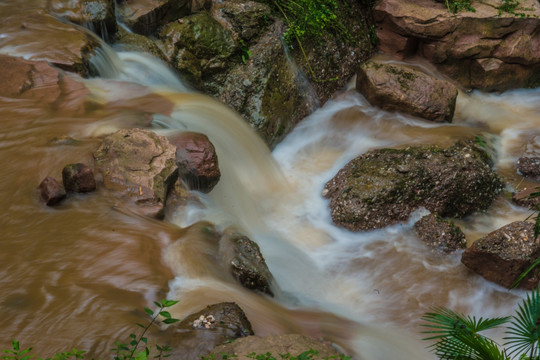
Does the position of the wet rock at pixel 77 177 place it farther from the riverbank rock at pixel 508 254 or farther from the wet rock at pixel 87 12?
the riverbank rock at pixel 508 254

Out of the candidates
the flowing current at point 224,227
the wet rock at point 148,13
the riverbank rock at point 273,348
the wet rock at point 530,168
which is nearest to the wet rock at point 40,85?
the flowing current at point 224,227

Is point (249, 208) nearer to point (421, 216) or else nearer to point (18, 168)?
point (421, 216)

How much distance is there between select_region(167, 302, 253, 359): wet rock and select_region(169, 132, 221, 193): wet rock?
192 centimetres

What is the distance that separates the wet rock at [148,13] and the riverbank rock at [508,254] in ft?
15.6

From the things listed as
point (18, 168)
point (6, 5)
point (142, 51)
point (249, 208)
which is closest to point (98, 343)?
point (18, 168)

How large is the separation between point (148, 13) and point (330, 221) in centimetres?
360

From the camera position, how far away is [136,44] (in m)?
6.98

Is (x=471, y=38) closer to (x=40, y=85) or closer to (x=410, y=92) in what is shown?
(x=410, y=92)

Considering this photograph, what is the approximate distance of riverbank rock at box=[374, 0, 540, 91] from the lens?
8.36 meters

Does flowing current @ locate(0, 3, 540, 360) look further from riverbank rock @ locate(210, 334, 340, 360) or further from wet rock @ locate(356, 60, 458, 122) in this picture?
riverbank rock @ locate(210, 334, 340, 360)

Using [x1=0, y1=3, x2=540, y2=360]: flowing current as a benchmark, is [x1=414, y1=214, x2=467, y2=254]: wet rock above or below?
above

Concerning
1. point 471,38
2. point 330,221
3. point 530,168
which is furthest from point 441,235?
point 471,38

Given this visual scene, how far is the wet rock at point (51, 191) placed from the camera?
14.0 feet

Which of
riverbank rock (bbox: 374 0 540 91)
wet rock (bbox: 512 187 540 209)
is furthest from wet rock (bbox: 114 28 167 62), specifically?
wet rock (bbox: 512 187 540 209)
